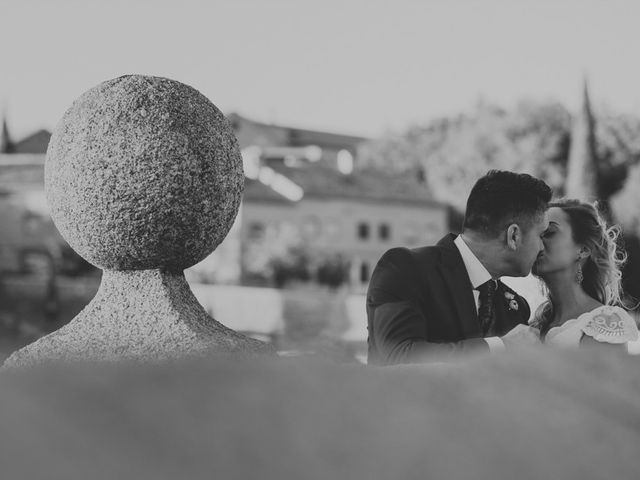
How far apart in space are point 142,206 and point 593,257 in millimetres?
1825

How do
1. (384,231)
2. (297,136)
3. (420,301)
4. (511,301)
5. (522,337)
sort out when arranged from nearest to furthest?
(522,337) → (420,301) → (511,301) → (384,231) → (297,136)

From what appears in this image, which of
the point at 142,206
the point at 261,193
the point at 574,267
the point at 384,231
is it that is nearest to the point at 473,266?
the point at 574,267

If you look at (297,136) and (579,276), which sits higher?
(579,276)

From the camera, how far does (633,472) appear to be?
121 cm

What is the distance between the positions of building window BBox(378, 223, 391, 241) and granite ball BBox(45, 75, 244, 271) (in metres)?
47.9

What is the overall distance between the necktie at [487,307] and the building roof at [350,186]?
4312 cm

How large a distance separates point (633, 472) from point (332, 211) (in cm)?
4845

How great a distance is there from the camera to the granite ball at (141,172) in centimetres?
340

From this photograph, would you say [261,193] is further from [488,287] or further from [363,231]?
[488,287]

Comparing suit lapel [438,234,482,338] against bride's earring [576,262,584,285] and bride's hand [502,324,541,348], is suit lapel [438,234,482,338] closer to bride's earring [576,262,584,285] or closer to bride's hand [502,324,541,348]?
bride's hand [502,324,541,348]

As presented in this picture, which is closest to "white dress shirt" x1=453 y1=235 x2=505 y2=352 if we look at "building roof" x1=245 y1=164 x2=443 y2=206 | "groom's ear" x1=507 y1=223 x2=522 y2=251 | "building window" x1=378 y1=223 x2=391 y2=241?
"groom's ear" x1=507 y1=223 x2=522 y2=251

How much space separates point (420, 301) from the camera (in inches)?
128

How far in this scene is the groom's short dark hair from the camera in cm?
334

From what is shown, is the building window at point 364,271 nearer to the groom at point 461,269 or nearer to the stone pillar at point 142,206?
the stone pillar at point 142,206
